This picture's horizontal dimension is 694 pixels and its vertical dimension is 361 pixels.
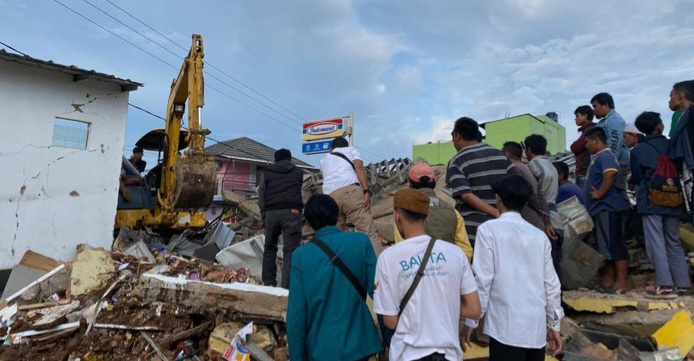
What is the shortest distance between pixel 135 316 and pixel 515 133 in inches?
747

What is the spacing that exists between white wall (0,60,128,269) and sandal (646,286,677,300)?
9097 millimetres

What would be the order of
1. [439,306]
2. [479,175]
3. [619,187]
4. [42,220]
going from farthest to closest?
[42,220] < [619,187] < [479,175] < [439,306]

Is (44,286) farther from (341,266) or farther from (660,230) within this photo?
(660,230)

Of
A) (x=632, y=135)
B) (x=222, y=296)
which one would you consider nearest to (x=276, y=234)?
(x=222, y=296)

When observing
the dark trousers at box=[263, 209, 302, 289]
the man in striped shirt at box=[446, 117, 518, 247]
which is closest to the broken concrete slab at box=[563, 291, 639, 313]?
the man in striped shirt at box=[446, 117, 518, 247]

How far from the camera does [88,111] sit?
8578 millimetres

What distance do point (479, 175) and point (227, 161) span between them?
2769 cm

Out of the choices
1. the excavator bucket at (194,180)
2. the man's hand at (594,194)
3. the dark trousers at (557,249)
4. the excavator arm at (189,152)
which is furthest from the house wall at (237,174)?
the dark trousers at (557,249)

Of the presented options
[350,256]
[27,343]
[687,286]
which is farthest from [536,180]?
[27,343]

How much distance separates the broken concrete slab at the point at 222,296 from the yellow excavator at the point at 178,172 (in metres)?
2.92

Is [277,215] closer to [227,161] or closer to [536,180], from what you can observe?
[536,180]

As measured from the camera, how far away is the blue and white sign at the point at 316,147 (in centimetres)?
952

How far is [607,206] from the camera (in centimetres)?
475

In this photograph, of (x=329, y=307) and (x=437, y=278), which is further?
(x=329, y=307)
